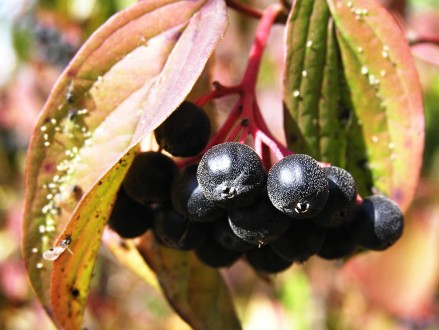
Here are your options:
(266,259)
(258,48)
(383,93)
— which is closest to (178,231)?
(266,259)

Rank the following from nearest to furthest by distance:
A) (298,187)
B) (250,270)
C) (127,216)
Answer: (298,187) → (127,216) → (250,270)

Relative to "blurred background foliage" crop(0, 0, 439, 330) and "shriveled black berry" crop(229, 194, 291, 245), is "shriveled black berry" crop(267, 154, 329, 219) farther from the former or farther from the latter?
"blurred background foliage" crop(0, 0, 439, 330)

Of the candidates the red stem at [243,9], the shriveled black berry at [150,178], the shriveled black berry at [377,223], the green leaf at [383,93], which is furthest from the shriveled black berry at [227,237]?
the red stem at [243,9]

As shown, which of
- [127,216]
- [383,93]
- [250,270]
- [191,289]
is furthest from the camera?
[250,270]

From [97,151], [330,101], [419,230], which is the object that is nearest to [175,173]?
[97,151]

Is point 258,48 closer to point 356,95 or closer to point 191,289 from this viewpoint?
point 356,95
